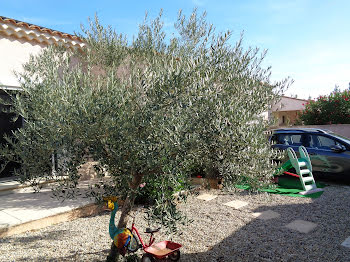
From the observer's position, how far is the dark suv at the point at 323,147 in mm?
8528

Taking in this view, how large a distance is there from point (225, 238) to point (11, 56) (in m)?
7.09

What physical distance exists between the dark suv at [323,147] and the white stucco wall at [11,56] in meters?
7.68

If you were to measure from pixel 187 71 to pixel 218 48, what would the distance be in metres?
1.01

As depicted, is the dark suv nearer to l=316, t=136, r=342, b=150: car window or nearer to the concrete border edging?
l=316, t=136, r=342, b=150: car window

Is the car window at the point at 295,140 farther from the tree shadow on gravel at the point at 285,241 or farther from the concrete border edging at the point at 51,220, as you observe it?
the concrete border edging at the point at 51,220

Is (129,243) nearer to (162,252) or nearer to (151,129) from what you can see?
(162,252)

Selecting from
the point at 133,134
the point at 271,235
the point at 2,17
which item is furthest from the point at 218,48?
the point at 2,17

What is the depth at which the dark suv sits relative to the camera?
8.53 m

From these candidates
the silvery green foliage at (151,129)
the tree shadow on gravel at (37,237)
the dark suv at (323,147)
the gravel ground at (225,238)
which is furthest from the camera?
the dark suv at (323,147)

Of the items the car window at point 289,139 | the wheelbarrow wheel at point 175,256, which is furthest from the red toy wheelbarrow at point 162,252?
the car window at point 289,139

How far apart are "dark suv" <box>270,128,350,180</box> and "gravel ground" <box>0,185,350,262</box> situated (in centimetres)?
239

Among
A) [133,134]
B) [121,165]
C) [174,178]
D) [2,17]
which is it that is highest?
[2,17]

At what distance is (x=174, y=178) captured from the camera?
2.91 metres

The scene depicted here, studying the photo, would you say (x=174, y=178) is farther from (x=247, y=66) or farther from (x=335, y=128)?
(x=335, y=128)
